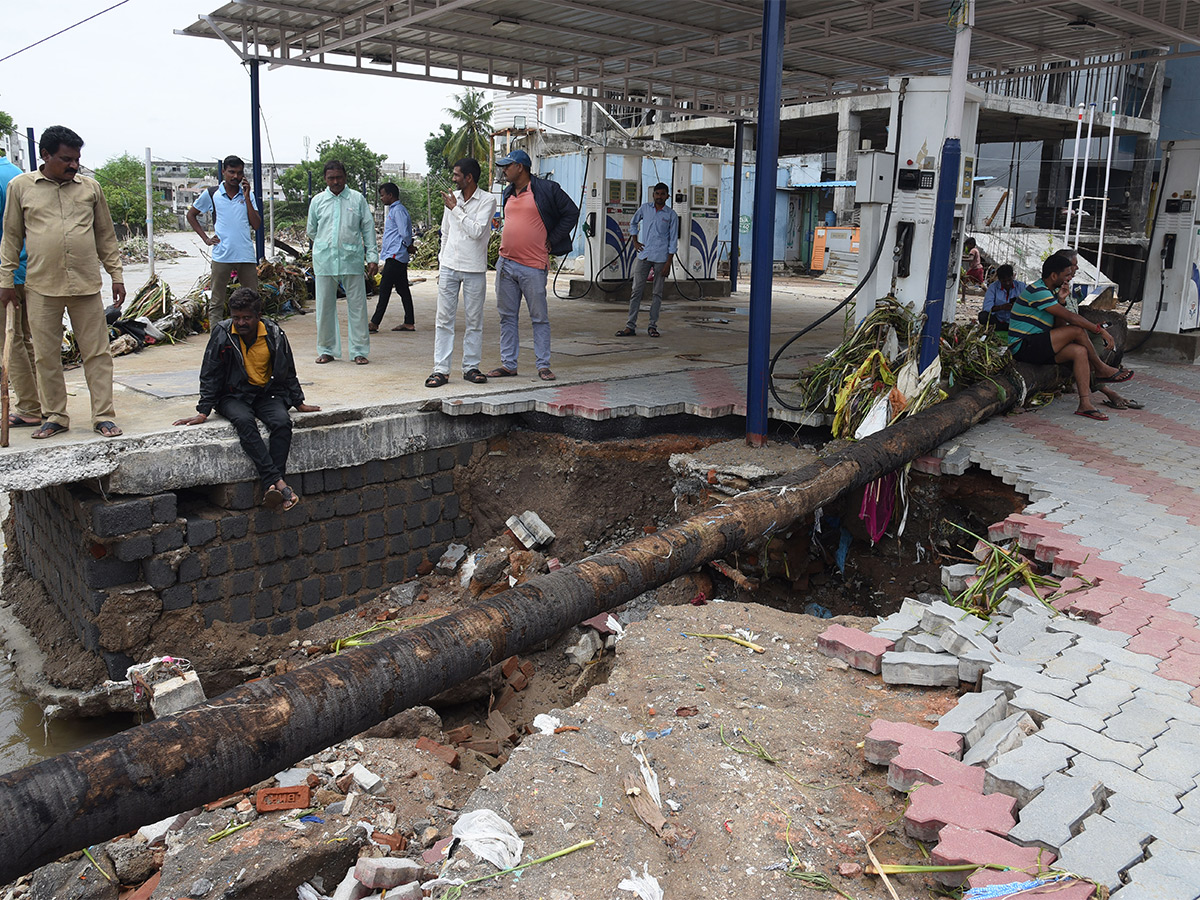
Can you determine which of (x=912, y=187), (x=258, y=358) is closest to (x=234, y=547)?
(x=258, y=358)

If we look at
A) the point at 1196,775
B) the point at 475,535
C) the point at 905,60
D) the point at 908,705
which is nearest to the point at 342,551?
the point at 475,535

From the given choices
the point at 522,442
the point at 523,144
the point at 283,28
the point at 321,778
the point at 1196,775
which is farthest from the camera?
the point at 523,144

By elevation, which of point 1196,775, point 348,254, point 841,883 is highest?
point 348,254

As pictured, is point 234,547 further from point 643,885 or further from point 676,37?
point 676,37

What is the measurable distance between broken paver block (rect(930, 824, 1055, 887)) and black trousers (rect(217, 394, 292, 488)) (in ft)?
14.9

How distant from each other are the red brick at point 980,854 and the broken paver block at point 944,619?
1.41 metres

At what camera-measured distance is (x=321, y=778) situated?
14.0 ft

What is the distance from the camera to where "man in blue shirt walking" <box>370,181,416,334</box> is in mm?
9875

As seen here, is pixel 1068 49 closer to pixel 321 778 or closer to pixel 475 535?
pixel 475 535

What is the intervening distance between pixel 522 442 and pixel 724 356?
3180 millimetres

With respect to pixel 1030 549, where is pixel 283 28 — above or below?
above

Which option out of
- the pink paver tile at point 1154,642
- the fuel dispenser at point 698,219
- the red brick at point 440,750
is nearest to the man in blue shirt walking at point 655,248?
the fuel dispenser at point 698,219

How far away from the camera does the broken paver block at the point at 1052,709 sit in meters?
3.02

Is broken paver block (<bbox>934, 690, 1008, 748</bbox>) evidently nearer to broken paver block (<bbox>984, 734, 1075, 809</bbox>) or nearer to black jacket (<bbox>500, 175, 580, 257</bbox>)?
broken paver block (<bbox>984, 734, 1075, 809</bbox>)
